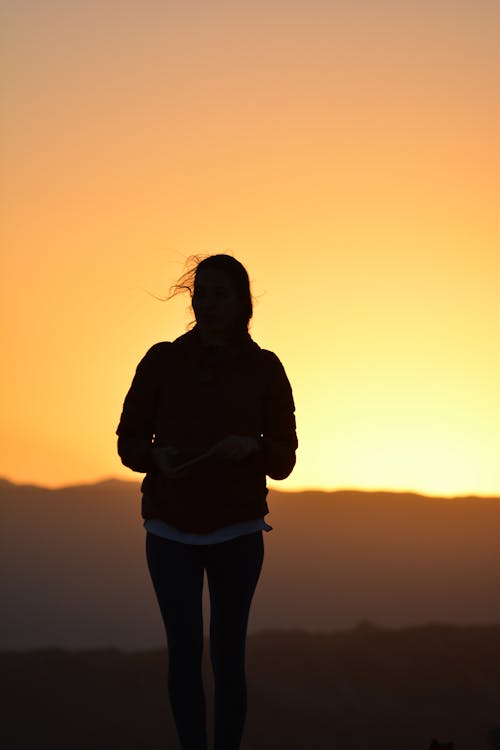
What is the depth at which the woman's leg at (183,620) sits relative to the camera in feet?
13.5

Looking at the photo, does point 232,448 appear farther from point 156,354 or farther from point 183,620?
point 183,620

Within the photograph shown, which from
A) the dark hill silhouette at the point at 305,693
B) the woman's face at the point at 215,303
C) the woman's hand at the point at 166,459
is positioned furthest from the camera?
the dark hill silhouette at the point at 305,693

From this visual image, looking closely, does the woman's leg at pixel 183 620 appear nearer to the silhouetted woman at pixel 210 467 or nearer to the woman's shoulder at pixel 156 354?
the silhouetted woman at pixel 210 467

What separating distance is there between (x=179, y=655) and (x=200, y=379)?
940 mm

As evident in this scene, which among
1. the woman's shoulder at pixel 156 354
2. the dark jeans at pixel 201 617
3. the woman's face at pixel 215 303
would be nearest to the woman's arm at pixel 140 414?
the woman's shoulder at pixel 156 354

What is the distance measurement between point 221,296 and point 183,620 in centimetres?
111

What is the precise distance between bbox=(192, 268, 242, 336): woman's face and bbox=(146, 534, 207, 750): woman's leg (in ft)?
2.51

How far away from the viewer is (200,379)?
4262 mm

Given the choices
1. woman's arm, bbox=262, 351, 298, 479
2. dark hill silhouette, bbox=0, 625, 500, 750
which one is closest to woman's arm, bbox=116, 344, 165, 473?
woman's arm, bbox=262, 351, 298, 479

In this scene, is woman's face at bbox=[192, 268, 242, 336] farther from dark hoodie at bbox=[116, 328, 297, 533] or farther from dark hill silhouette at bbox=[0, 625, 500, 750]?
dark hill silhouette at bbox=[0, 625, 500, 750]

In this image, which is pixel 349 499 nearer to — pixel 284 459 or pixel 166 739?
pixel 166 739

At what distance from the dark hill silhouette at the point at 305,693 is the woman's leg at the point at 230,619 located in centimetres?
224

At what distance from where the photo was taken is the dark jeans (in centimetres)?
412

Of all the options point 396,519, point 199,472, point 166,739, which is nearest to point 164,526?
point 199,472
